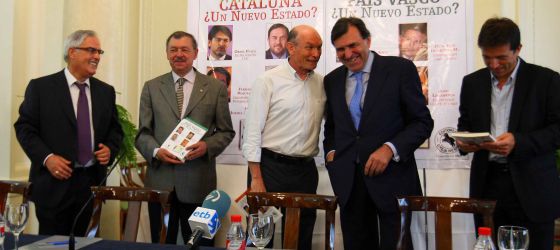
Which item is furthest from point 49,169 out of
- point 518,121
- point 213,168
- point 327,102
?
point 518,121

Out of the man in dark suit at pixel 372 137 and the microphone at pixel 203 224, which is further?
the man in dark suit at pixel 372 137

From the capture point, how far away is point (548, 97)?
232 cm

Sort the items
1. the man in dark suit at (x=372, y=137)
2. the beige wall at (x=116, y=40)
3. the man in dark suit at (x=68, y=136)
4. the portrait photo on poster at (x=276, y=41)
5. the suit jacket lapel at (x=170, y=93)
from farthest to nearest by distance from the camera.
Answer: the portrait photo on poster at (x=276, y=41), the beige wall at (x=116, y=40), the suit jacket lapel at (x=170, y=93), the man in dark suit at (x=68, y=136), the man in dark suit at (x=372, y=137)

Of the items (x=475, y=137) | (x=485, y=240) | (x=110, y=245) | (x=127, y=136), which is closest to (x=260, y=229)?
(x=110, y=245)

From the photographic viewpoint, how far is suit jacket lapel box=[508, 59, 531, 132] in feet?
7.66

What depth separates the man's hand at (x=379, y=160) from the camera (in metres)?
2.46

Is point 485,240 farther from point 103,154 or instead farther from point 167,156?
point 103,154

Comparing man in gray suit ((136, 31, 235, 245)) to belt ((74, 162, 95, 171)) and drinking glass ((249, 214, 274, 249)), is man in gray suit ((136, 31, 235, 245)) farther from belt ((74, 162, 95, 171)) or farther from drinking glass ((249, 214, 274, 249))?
drinking glass ((249, 214, 274, 249))

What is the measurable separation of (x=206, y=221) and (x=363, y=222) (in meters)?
1.45

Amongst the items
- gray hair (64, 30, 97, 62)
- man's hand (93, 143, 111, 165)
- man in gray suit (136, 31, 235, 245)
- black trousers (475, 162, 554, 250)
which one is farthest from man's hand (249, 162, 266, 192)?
gray hair (64, 30, 97, 62)

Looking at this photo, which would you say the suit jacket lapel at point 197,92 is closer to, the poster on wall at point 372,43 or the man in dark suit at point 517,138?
the poster on wall at point 372,43

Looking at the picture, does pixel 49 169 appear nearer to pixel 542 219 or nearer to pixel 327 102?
pixel 327 102

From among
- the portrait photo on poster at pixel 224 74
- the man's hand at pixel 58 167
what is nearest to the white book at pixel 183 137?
the man's hand at pixel 58 167

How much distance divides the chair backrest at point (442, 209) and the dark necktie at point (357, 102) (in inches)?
23.9
